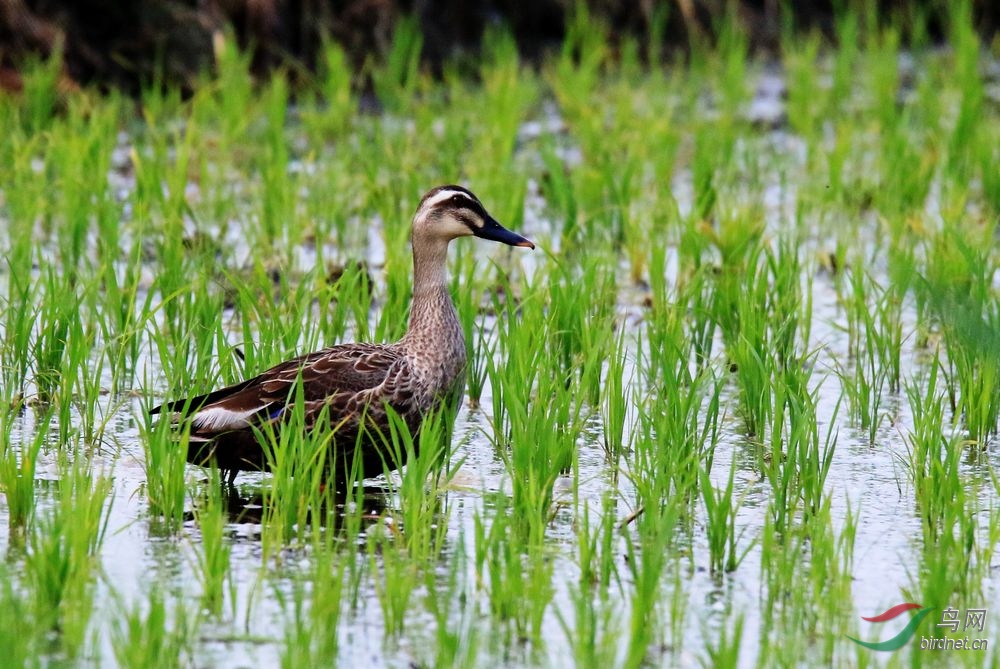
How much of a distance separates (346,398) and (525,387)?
56 centimetres

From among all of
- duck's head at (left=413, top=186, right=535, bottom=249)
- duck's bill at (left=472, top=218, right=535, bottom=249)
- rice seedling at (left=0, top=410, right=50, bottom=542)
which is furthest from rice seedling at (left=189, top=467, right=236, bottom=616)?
duck's bill at (left=472, top=218, right=535, bottom=249)

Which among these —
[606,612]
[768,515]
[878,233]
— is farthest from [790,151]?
[606,612]

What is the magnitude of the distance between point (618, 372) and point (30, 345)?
2.07m

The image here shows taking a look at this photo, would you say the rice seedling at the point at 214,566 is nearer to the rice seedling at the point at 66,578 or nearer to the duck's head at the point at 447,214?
the rice seedling at the point at 66,578

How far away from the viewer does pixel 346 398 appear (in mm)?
4984

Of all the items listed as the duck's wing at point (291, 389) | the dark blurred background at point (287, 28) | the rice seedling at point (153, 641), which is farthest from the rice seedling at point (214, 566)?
the dark blurred background at point (287, 28)

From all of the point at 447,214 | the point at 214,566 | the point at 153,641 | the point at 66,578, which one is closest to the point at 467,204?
the point at 447,214

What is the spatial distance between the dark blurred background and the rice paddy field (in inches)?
17.6

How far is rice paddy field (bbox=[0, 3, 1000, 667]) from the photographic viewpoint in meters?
3.80

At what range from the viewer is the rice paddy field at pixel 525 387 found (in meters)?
3.80

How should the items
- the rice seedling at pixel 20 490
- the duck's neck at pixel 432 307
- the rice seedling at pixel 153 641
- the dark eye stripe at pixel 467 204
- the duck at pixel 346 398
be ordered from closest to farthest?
the rice seedling at pixel 153 641
the rice seedling at pixel 20 490
the duck at pixel 346 398
the duck's neck at pixel 432 307
the dark eye stripe at pixel 467 204

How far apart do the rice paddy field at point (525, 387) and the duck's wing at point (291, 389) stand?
6.7 inches

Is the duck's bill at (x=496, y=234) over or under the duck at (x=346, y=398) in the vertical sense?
over

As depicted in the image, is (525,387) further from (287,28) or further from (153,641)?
(287,28)
